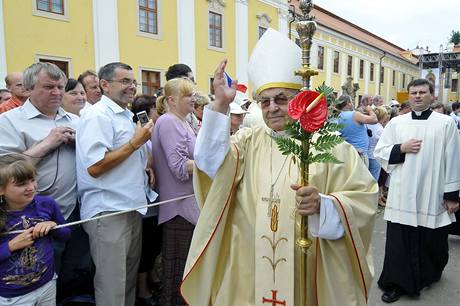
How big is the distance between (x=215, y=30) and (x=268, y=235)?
716 inches

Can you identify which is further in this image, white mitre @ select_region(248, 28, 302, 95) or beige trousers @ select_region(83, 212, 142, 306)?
beige trousers @ select_region(83, 212, 142, 306)

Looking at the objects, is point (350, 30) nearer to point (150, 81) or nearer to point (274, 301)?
point (150, 81)

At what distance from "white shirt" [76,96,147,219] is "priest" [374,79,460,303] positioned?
99.6 inches

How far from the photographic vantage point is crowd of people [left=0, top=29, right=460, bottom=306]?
1896 mm

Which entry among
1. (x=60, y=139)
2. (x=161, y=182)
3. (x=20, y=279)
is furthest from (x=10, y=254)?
(x=161, y=182)

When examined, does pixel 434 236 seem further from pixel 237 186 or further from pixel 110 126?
pixel 110 126

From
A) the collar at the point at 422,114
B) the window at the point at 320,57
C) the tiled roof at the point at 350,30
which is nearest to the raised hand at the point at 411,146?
the collar at the point at 422,114

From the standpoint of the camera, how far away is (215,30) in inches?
743

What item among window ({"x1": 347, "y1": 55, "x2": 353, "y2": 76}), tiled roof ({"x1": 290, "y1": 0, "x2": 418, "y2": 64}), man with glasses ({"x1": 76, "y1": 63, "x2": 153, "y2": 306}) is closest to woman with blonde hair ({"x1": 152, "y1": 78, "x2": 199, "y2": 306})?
man with glasses ({"x1": 76, "y1": 63, "x2": 153, "y2": 306})

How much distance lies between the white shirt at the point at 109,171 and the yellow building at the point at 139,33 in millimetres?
10323

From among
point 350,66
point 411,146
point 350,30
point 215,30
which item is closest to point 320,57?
point 350,66

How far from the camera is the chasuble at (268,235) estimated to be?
1882 mm

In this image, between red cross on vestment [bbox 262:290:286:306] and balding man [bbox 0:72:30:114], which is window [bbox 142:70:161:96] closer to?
balding man [bbox 0:72:30:114]

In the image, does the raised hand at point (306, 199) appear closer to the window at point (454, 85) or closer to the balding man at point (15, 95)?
the balding man at point (15, 95)
